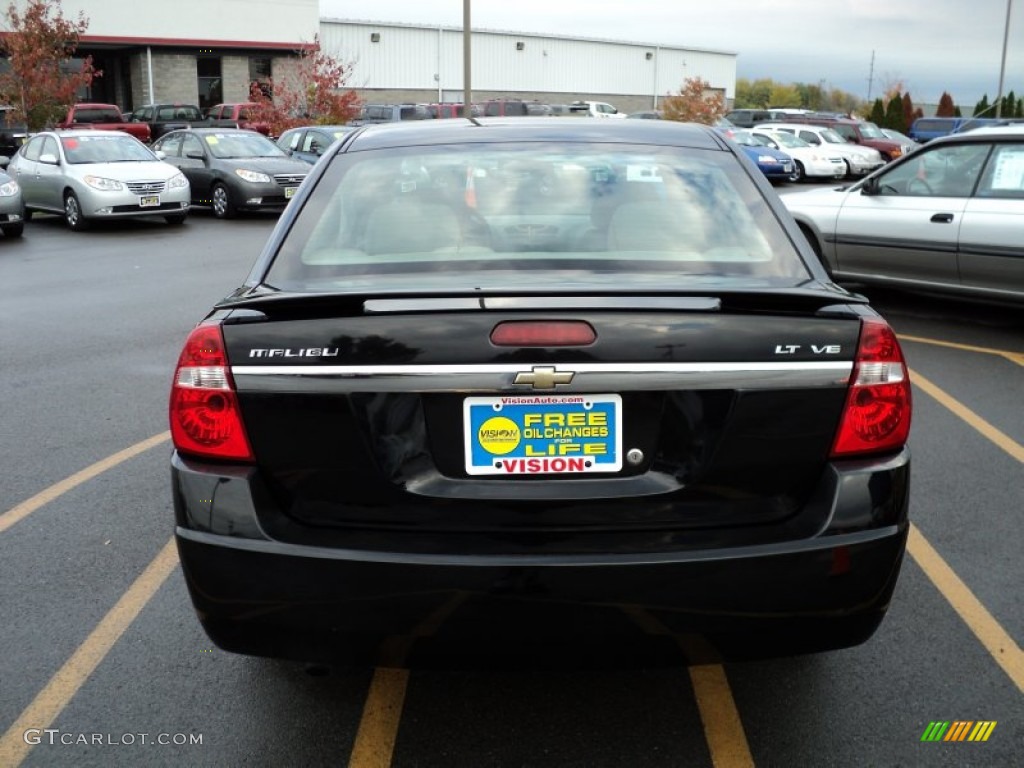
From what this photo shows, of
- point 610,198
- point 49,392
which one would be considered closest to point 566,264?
point 610,198

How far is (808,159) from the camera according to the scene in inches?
1168

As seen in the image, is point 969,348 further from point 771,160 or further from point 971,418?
point 771,160

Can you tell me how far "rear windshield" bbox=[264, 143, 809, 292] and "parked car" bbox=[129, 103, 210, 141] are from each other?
34.2 m

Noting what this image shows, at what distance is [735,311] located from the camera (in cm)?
278

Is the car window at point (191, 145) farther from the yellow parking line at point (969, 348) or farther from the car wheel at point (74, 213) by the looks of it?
the yellow parking line at point (969, 348)

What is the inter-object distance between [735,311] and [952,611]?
1788 millimetres

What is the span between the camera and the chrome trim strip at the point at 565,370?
8.75 feet

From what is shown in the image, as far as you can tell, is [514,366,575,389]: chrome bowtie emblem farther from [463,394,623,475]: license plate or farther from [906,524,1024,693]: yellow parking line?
[906,524,1024,693]: yellow parking line

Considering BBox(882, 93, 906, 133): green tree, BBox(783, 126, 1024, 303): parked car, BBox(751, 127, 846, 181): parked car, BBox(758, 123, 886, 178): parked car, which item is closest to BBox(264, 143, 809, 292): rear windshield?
Answer: BBox(783, 126, 1024, 303): parked car

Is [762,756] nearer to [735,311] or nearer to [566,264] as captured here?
[735,311]

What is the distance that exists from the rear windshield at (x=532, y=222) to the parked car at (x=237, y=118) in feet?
106

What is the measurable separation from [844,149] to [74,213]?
2144cm

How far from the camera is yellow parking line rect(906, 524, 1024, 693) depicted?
3545 mm

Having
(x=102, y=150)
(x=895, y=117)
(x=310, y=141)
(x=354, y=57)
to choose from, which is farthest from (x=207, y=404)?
(x=895, y=117)
